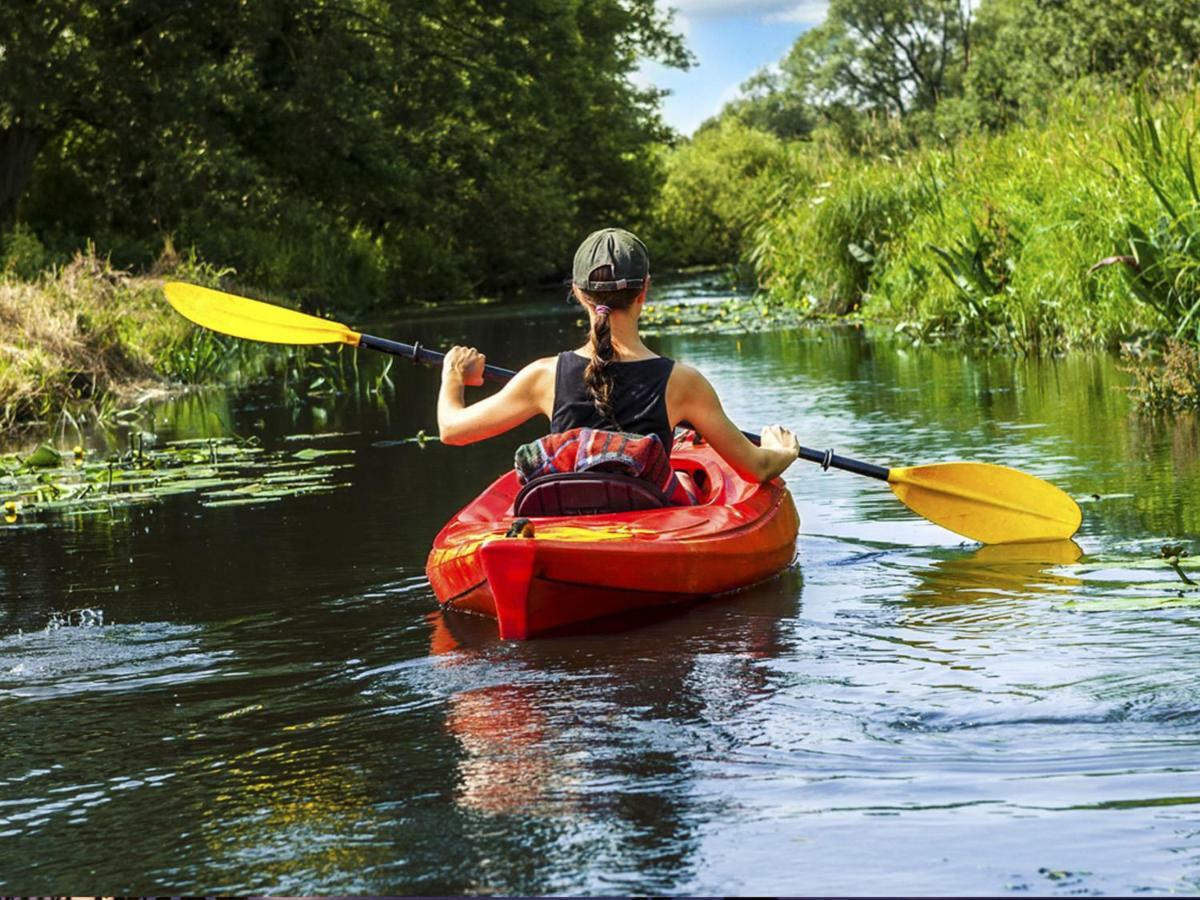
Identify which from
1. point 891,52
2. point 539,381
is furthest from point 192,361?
point 891,52

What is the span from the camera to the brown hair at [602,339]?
5.36 meters

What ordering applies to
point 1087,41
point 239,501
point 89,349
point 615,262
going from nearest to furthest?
1. point 615,262
2. point 239,501
3. point 89,349
4. point 1087,41

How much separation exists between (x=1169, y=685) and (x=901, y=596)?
155 centimetres

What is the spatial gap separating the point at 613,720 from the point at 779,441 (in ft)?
7.18

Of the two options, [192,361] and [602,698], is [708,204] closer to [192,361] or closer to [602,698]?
[192,361]

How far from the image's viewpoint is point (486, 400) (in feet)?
18.8

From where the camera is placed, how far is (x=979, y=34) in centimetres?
7012

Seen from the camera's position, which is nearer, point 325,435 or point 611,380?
point 611,380

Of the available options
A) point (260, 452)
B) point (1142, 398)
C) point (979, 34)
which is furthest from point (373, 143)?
point (979, 34)

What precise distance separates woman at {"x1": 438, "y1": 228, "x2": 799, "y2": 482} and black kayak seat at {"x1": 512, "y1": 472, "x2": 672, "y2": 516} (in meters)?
0.16

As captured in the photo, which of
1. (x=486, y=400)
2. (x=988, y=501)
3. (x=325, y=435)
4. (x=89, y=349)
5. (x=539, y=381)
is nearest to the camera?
(x=539, y=381)

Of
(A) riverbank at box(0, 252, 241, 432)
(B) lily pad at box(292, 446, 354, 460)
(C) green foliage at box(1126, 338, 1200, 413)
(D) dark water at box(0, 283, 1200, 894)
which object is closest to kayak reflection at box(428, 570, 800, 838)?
(D) dark water at box(0, 283, 1200, 894)

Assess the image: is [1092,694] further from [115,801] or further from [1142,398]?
[1142,398]

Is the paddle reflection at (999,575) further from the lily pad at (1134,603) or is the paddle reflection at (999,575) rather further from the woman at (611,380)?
the woman at (611,380)
